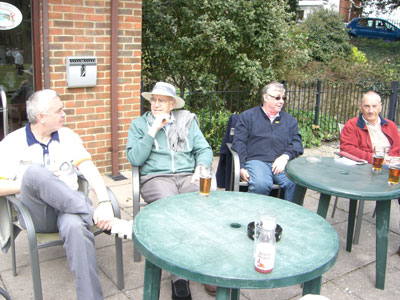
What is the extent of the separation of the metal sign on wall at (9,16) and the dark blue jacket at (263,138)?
241cm

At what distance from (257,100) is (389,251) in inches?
155

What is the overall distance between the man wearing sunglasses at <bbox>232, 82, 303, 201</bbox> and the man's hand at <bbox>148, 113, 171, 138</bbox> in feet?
2.83

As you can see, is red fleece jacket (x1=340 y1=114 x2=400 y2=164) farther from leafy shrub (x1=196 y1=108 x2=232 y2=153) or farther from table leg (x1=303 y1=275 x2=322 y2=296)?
leafy shrub (x1=196 y1=108 x2=232 y2=153)

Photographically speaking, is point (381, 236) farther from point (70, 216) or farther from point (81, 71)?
point (81, 71)

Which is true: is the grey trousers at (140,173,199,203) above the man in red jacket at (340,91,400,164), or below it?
below

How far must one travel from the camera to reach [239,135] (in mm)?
3982

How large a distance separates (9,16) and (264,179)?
2.93 metres

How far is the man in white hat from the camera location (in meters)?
3.26

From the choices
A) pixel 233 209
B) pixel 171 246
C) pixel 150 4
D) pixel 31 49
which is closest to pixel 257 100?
pixel 150 4

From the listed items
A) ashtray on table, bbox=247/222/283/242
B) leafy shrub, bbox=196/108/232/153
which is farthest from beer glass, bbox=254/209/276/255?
leafy shrub, bbox=196/108/232/153

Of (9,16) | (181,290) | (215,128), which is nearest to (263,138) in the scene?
(181,290)

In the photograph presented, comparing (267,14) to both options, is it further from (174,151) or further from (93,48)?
(174,151)

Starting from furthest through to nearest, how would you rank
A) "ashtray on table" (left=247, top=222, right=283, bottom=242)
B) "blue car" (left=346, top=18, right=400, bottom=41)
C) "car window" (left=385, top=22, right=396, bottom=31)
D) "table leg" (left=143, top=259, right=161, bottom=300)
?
"car window" (left=385, top=22, right=396, bottom=31) → "blue car" (left=346, top=18, right=400, bottom=41) → "table leg" (left=143, top=259, right=161, bottom=300) → "ashtray on table" (left=247, top=222, right=283, bottom=242)

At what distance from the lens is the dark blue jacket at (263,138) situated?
397 centimetres
